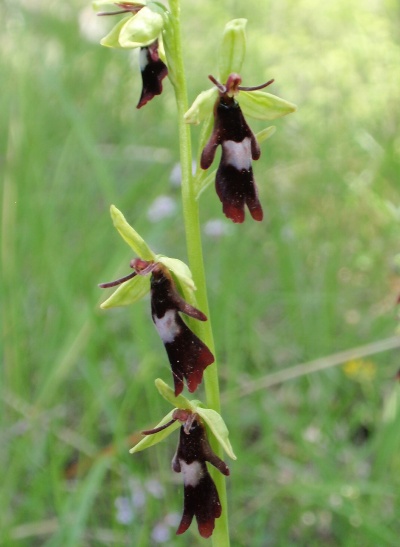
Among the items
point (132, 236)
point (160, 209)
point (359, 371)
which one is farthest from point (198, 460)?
point (160, 209)

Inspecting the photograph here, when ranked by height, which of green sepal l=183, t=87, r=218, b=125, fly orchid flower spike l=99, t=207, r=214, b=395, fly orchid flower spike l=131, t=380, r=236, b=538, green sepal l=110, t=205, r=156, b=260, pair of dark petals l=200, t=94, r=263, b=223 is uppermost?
green sepal l=183, t=87, r=218, b=125

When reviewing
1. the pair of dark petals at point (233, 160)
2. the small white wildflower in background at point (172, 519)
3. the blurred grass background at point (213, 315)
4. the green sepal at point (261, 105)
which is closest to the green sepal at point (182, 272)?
the pair of dark petals at point (233, 160)

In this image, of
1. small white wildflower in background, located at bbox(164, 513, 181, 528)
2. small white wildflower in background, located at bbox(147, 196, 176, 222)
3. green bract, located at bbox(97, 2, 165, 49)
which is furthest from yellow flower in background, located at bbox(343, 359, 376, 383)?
green bract, located at bbox(97, 2, 165, 49)

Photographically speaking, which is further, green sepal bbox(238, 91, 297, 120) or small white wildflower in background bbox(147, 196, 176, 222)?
small white wildflower in background bbox(147, 196, 176, 222)

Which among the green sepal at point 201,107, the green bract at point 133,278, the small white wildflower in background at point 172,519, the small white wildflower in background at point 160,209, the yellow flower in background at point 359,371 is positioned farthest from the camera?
the small white wildflower in background at point 160,209

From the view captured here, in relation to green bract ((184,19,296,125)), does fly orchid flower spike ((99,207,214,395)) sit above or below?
below

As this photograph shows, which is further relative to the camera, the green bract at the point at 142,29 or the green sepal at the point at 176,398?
the green sepal at the point at 176,398

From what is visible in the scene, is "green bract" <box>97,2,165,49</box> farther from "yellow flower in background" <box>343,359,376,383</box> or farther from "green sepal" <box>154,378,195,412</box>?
"yellow flower in background" <box>343,359,376,383</box>

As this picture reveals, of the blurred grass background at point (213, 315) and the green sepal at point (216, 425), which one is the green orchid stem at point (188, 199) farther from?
the blurred grass background at point (213, 315)

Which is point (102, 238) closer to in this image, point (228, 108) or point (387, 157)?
point (387, 157)
